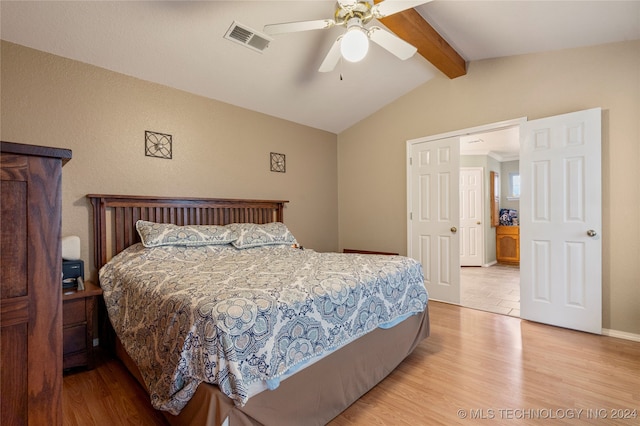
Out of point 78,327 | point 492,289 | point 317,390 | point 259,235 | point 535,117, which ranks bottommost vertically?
point 492,289

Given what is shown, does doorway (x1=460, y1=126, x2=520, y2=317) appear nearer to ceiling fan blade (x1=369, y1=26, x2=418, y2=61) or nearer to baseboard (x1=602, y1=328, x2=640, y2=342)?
baseboard (x1=602, y1=328, x2=640, y2=342)

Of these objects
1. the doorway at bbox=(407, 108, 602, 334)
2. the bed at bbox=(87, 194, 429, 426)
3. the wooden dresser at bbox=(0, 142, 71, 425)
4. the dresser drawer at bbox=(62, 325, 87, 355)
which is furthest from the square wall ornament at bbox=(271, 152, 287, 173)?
the wooden dresser at bbox=(0, 142, 71, 425)

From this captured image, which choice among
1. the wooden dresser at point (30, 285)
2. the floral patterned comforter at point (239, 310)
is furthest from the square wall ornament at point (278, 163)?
the wooden dresser at point (30, 285)

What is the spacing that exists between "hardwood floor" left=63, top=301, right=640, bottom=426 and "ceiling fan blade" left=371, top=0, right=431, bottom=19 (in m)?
2.44

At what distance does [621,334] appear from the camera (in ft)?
8.84

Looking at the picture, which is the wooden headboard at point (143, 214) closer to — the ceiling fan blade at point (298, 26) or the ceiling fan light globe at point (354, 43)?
the ceiling fan blade at point (298, 26)

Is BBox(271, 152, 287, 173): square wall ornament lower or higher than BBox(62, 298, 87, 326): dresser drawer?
higher

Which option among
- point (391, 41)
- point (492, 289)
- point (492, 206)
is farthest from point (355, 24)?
point (492, 206)

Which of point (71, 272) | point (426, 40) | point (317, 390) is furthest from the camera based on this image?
point (426, 40)

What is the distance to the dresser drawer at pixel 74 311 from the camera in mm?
2166

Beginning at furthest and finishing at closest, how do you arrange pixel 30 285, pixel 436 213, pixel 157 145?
pixel 436 213
pixel 157 145
pixel 30 285

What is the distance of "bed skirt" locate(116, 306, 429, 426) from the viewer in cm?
124

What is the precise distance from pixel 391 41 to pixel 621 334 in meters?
3.29

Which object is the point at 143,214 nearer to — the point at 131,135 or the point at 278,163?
the point at 131,135
